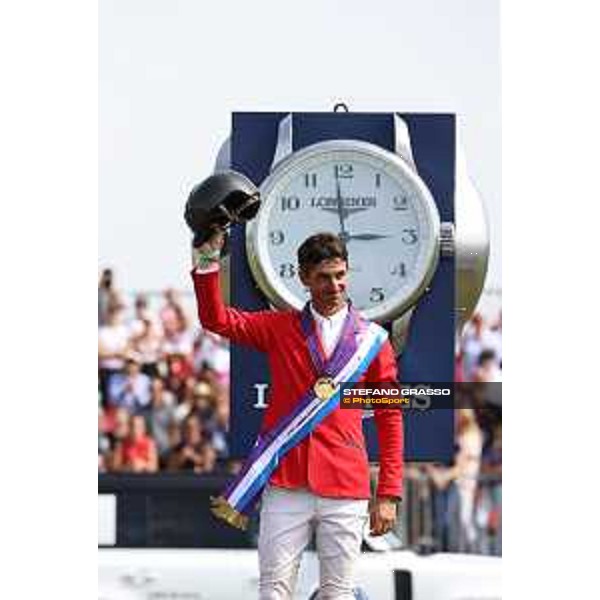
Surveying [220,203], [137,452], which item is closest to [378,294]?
[220,203]

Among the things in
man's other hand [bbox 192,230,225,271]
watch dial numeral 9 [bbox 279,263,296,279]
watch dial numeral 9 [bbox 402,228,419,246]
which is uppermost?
watch dial numeral 9 [bbox 402,228,419,246]

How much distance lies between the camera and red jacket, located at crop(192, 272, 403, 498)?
7.06m

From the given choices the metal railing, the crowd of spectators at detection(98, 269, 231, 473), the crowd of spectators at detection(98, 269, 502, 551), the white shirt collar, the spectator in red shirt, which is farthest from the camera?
the metal railing

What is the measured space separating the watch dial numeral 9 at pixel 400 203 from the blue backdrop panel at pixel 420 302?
92 millimetres

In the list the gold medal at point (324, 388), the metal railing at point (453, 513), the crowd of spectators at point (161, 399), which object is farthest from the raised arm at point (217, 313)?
the metal railing at point (453, 513)

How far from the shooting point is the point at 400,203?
7.26m

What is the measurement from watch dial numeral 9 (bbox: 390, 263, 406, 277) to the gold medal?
41cm

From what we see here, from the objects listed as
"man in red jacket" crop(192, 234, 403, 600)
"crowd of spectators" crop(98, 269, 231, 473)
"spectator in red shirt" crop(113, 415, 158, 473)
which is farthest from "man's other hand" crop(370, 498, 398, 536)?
"spectator in red shirt" crop(113, 415, 158, 473)

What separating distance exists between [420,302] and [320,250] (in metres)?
0.38

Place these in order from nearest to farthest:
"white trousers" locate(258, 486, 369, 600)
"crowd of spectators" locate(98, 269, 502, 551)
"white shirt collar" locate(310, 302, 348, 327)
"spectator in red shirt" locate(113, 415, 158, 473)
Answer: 1. "white trousers" locate(258, 486, 369, 600)
2. "white shirt collar" locate(310, 302, 348, 327)
3. "crowd of spectators" locate(98, 269, 502, 551)
4. "spectator in red shirt" locate(113, 415, 158, 473)

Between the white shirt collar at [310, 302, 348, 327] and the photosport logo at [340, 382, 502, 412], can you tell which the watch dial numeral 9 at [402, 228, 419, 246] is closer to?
the white shirt collar at [310, 302, 348, 327]

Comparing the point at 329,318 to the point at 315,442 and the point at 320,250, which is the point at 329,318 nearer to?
the point at 320,250
